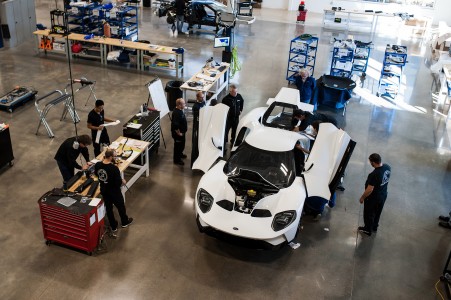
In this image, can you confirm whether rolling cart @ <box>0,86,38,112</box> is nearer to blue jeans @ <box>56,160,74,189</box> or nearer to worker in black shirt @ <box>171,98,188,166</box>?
blue jeans @ <box>56,160,74,189</box>

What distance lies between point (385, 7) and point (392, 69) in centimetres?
1052

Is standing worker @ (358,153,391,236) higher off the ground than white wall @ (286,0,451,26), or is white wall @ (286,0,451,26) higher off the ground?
white wall @ (286,0,451,26)

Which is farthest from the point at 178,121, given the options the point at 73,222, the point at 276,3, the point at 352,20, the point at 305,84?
the point at 276,3

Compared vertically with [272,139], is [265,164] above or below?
below

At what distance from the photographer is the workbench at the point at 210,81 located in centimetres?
1071

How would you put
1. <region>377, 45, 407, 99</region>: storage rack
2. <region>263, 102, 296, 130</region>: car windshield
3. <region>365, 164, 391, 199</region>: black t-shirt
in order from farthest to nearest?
1. <region>377, 45, 407, 99</region>: storage rack
2. <region>263, 102, 296, 130</region>: car windshield
3. <region>365, 164, 391, 199</region>: black t-shirt

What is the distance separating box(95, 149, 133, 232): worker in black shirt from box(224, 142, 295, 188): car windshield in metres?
1.62

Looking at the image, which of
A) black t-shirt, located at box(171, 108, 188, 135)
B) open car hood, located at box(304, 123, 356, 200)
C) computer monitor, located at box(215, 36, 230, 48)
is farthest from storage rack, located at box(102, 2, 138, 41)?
open car hood, located at box(304, 123, 356, 200)

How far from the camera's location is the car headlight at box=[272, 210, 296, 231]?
19.8 feet

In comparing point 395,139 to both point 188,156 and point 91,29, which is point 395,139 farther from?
point 91,29

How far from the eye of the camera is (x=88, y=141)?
6895 millimetres

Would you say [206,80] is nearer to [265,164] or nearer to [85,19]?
[265,164]

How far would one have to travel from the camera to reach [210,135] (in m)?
7.87

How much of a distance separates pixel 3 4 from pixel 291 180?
12291 mm
